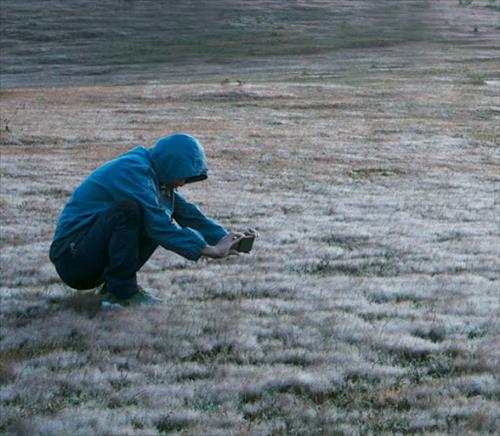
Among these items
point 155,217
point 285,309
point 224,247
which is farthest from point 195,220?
point 285,309

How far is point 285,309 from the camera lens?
28.1 ft

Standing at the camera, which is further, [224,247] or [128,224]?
[224,247]

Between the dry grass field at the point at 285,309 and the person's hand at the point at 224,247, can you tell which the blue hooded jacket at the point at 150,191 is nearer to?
the person's hand at the point at 224,247

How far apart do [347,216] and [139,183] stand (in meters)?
6.83

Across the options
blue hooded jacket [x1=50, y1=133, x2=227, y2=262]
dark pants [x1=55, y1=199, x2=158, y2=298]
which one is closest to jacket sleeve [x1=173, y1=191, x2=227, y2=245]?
blue hooded jacket [x1=50, y1=133, x2=227, y2=262]

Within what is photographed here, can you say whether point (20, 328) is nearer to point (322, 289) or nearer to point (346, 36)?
point (322, 289)

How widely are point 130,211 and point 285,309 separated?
178 cm

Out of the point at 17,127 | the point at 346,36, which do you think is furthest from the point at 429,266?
the point at 346,36

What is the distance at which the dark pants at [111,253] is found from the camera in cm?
761

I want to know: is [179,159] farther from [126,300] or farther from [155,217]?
[126,300]

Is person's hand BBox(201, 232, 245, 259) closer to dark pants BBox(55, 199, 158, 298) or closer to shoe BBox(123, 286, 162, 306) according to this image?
dark pants BBox(55, 199, 158, 298)

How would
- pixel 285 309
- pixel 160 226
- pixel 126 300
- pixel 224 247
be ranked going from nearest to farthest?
pixel 160 226 < pixel 224 247 < pixel 126 300 < pixel 285 309

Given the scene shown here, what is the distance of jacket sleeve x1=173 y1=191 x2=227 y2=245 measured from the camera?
27.3 ft

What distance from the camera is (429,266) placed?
10.6m
